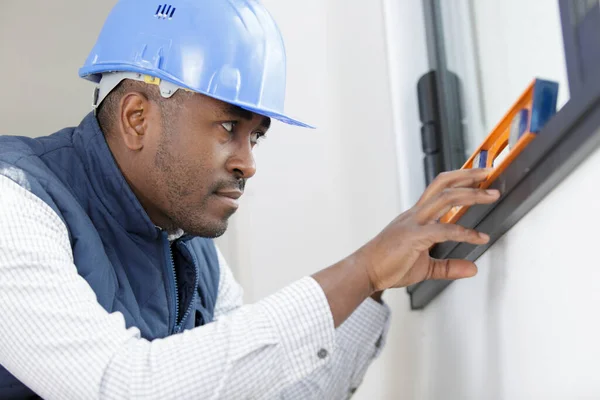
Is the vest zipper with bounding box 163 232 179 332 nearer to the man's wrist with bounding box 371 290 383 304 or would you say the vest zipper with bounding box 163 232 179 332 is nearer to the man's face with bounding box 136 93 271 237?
the man's face with bounding box 136 93 271 237

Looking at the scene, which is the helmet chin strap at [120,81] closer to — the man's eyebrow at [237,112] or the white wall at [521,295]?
the man's eyebrow at [237,112]

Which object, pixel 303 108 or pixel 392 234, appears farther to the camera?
pixel 303 108

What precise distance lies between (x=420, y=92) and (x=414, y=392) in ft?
1.89

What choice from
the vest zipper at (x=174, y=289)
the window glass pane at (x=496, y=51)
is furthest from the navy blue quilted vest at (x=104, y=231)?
the window glass pane at (x=496, y=51)

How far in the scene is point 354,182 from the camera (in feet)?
5.38

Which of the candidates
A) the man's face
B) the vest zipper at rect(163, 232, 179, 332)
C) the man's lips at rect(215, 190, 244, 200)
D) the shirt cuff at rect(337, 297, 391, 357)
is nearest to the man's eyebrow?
the man's face

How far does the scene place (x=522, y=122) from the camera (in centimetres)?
88

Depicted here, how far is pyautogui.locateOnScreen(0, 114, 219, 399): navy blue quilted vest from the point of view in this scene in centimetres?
105

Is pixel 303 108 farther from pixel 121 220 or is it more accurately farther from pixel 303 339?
pixel 303 339

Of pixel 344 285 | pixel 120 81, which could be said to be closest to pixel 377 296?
pixel 344 285

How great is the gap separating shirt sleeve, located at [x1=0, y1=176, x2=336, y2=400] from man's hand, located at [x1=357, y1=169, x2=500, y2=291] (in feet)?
0.29

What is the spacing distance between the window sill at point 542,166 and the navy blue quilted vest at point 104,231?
0.50 metres

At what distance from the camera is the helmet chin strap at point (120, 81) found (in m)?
1.13

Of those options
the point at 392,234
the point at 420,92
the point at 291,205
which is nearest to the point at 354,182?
the point at 291,205
